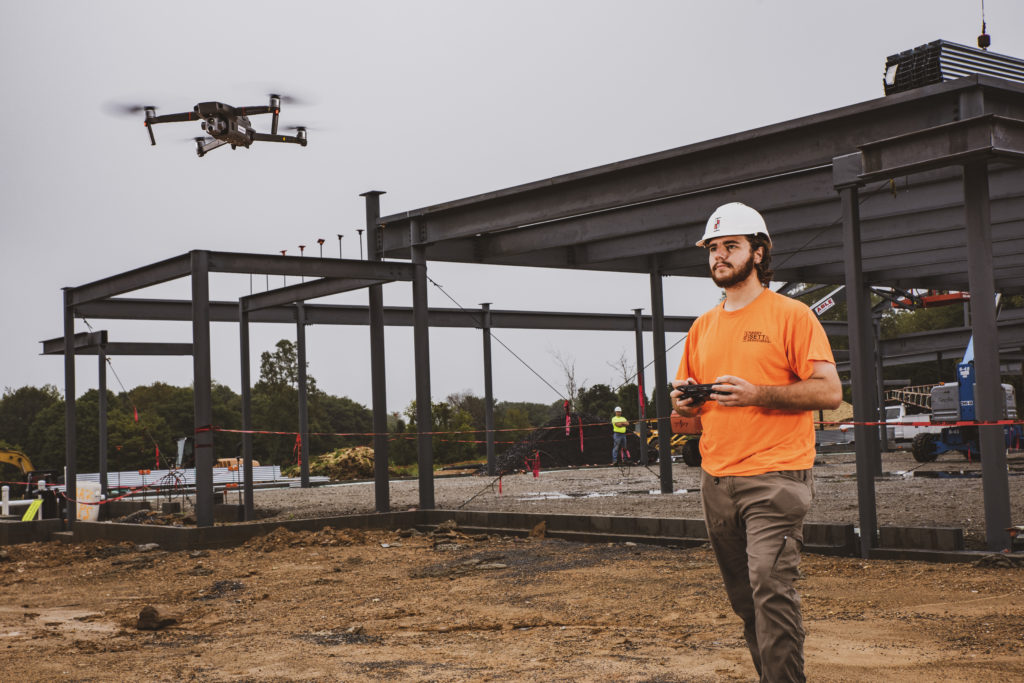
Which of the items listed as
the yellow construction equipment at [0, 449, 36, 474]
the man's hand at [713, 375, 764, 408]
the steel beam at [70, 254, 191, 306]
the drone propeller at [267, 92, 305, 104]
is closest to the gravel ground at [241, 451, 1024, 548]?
the steel beam at [70, 254, 191, 306]

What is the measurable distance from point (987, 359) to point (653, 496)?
334 inches

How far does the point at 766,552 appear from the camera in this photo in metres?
3.87

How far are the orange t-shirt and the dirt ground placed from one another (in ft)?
6.25

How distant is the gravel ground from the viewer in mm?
12930

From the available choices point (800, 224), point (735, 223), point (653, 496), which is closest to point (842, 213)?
point (800, 224)

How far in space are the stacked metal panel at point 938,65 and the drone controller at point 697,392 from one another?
24.1 ft

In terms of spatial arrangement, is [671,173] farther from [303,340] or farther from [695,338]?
[303,340]

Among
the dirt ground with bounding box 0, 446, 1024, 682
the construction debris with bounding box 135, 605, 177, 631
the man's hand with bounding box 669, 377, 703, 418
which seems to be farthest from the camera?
the construction debris with bounding box 135, 605, 177, 631

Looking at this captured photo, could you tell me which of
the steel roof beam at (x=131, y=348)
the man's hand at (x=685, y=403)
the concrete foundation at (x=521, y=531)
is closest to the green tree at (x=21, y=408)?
the steel roof beam at (x=131, y=348)

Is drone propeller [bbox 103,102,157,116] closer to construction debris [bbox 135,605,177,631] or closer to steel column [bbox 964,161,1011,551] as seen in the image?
construction debris [bbox 135,605,177,631]

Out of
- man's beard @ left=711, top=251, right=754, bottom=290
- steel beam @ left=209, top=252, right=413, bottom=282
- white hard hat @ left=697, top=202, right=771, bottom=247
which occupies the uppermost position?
steel beam @ left=209, top=252, right=413, bottom=282

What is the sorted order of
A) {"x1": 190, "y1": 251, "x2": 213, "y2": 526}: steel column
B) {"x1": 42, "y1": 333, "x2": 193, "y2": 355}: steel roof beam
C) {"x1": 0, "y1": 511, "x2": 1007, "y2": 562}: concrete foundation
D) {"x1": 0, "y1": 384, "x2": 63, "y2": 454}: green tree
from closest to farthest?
{"x1": 0, "y1": 511, "x2": 1007, "y2": 562}: concrete foundation
{"x1": 190, "y1": 251, "x2": 213, "y2": 526}: steel column
{"x1": 42, "y1": 333, "x2": 193, "y2": 355}: steel roof beam
{"x1": 0, "y1": 384, "x2": 63, "y2": 454}: green tree

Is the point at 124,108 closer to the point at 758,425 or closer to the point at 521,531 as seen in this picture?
the point at 521,531

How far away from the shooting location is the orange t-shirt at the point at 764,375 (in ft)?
13.1
